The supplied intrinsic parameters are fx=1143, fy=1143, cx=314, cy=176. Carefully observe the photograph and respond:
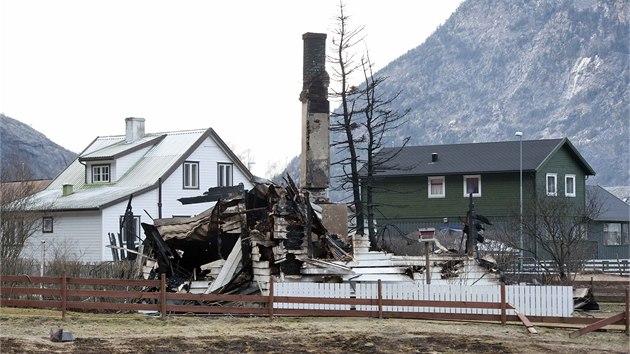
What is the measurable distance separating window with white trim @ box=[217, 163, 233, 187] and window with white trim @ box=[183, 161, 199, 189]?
5.01 feet

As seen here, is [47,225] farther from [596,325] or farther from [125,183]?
[596,325]

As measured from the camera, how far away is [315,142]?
Answer: 3569cm

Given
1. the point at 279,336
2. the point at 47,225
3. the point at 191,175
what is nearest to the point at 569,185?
the point at 191,175

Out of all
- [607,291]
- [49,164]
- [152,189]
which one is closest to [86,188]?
[152,189]

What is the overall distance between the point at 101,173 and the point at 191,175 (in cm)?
502

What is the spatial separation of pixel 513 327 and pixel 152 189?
3317 centimetres

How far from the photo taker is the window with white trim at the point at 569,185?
65125 millimetres

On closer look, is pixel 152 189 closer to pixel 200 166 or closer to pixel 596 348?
pixel 200 166

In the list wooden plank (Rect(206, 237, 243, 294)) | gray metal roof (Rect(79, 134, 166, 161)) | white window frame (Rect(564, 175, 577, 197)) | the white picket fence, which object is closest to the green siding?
white window frame (Rect(564, 175, 577, 197))

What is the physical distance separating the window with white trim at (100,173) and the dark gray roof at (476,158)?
14.7 meters

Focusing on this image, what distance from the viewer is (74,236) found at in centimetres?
5512

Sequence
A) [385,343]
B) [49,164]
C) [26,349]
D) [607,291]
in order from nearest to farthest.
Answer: [26,349] < [385,343] < [607,291] < [49,164]

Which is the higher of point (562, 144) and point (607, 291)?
point (562, 144)

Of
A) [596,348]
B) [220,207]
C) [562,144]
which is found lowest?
[596,348]
